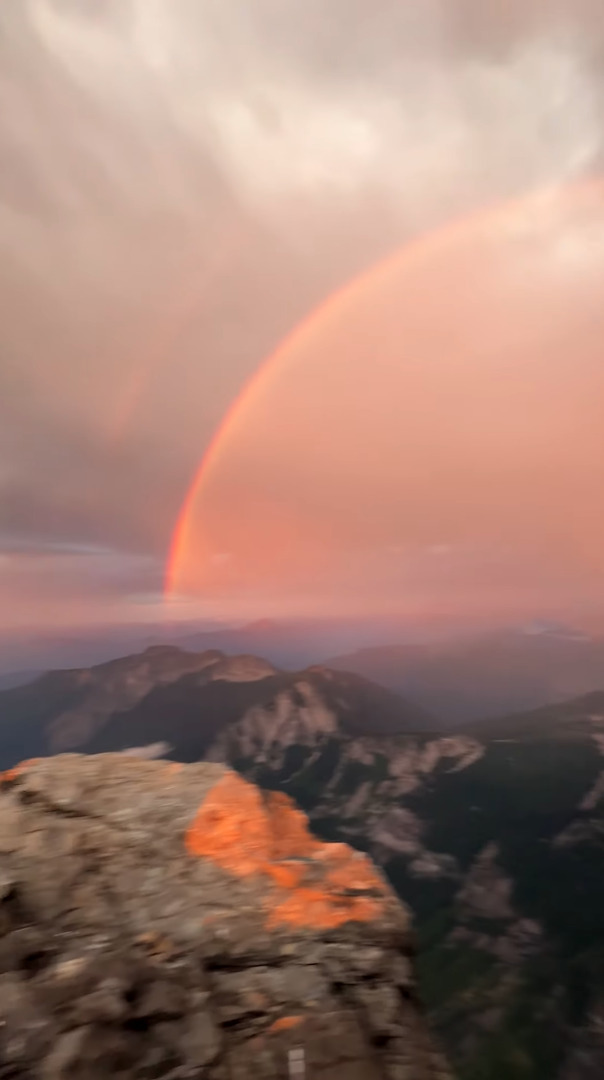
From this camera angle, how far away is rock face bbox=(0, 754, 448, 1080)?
50.1 ft

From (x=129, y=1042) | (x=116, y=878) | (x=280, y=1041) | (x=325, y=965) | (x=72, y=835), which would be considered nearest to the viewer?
(x=129, y=1042)

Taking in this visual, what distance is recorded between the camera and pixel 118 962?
55.3ft

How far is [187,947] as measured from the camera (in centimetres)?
1806

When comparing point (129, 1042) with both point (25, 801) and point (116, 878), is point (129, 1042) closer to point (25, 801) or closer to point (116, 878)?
point (116, 878)

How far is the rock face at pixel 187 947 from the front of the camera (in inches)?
602

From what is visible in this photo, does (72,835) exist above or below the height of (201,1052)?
above

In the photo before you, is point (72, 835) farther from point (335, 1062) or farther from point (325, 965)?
point (335, 1062)

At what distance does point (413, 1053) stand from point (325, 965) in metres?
3.46

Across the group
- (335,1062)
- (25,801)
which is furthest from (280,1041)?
(25,801)

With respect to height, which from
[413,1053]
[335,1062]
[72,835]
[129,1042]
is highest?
[72,835]

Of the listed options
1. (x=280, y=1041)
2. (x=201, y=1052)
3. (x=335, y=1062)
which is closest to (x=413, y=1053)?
(x=335, y=1062)

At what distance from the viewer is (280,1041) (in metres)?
16.2

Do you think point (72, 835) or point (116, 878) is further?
point (72, 835)

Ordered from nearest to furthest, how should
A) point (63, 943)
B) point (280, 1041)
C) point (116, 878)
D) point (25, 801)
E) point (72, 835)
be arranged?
point (280, 1041)
point (63, 943)
point (116, 878)
point (72, 835)
point (25, 801)
